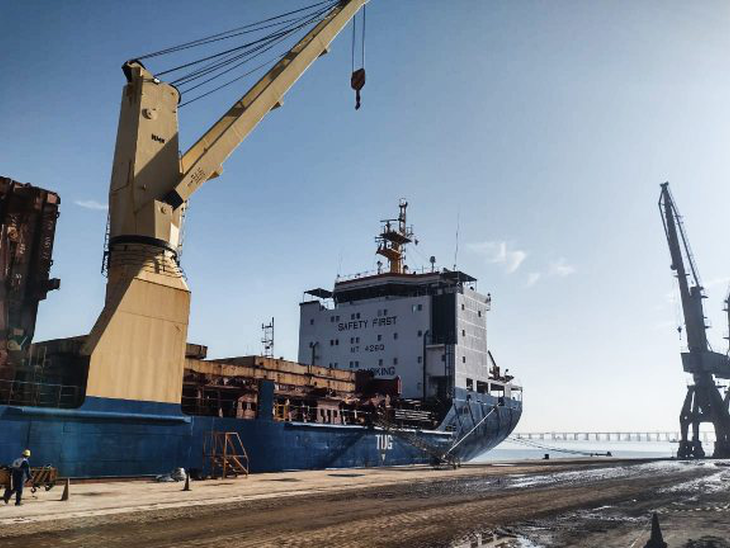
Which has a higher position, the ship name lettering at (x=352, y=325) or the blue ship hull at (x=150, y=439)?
the ship name lettering at (x=352, y=325)

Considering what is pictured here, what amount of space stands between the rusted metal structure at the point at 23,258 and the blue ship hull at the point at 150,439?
2.36 meters

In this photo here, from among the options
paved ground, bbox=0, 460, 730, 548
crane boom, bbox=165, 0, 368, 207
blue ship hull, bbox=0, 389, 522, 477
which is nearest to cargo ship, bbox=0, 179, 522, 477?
blue ship hull, bbox=0, 389, 522, 477

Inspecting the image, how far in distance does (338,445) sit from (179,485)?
1128cm

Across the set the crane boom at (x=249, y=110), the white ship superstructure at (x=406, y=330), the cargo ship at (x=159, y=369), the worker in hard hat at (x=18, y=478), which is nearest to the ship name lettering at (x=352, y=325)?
the white ship superstructure at (x=406, y=330)

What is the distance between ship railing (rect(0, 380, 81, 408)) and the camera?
16.9 metres

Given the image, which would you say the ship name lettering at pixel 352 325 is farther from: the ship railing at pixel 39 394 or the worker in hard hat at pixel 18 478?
the worker in hard hat at pixel 18 478

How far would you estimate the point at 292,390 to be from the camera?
27.2 m

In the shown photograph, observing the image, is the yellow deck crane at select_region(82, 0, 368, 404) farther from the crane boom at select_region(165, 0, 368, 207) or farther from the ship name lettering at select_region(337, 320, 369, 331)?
the ship name lettering at select_region(337, 320, 369, 331)

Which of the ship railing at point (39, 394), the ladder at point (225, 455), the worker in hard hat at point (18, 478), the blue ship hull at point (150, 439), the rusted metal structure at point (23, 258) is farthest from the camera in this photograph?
the ladder at point (225, 455)

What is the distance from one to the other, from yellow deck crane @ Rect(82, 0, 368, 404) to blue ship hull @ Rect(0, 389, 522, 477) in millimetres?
724

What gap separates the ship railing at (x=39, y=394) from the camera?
55.4 feet

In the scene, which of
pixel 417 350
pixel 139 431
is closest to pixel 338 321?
pixel 417 350

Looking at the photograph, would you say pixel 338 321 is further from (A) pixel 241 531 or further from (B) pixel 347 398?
(A) pixel 241 531

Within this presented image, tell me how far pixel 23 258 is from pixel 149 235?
13.5 feet
